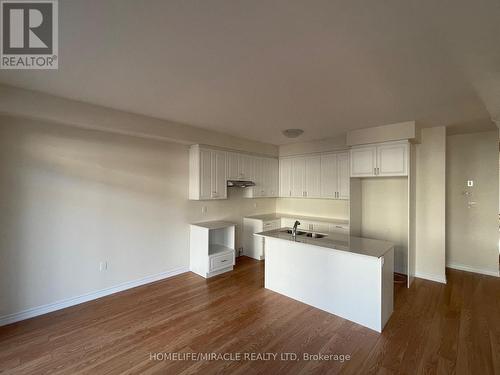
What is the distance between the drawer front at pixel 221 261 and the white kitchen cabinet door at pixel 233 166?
5.11 ft

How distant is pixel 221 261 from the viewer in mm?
4215

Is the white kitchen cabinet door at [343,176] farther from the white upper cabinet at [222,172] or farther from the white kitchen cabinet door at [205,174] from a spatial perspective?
the white kitchen cabinet door at [205,174]

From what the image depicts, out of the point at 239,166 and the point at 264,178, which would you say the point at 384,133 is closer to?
the point at 264,178

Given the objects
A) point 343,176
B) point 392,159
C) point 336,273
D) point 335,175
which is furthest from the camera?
point 335,175

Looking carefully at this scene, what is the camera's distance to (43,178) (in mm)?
2879

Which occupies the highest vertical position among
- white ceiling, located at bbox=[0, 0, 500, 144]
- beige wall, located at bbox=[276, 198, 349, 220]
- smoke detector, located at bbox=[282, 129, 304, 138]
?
white ceiling, located at bbox=[0, 0, 500, 144]

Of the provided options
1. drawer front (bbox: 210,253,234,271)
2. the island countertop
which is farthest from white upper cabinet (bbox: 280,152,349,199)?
drawer front (bbox: 210,253,234,271)

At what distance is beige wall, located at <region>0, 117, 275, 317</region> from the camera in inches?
107

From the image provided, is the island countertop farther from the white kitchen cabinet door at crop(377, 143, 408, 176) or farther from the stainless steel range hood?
the stainless steel range hood

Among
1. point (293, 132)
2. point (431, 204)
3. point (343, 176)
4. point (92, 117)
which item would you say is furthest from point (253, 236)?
point (92, 117)

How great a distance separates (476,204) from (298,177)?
332cm

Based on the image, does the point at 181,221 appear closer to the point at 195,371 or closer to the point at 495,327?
the point at 195,371

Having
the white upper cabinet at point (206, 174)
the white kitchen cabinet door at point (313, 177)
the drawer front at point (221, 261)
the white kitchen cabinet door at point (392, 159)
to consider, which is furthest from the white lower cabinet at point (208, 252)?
the white kitchen cabinet door at point (392, 159)

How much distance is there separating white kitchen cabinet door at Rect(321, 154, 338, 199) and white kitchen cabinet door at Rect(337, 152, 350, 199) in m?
0.07
